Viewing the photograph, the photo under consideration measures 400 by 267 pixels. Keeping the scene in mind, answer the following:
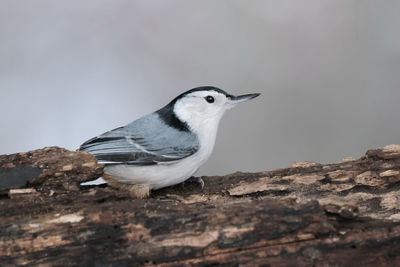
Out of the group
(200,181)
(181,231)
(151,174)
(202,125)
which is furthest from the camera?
(202,125)

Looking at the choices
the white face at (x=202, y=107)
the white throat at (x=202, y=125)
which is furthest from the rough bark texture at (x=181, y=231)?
the white face at (x=202, y=107)

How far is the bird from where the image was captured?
2.91 meters

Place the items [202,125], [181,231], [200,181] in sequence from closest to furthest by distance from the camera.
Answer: [181,231]
[200,181]
[202,125]

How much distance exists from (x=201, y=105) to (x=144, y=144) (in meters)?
0.41

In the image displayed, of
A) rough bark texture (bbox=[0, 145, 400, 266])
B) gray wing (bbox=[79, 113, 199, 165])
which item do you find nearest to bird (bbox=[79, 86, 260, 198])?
gray wing (bbox=[79, 113, 199, 165])

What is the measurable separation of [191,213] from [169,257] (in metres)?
0.21

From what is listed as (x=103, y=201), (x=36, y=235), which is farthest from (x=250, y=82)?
(x=36, y=235)

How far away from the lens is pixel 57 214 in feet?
7.61

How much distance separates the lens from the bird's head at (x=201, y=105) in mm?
3188

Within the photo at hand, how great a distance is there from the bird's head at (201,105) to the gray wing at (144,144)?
0.36ft

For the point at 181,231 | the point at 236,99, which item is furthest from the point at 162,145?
the point at 181,231

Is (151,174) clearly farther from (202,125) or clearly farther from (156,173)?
(202,125)

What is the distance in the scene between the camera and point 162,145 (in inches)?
117

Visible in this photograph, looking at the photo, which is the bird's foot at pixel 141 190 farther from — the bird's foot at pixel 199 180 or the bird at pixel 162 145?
the bird's foot at pixel 199 180
